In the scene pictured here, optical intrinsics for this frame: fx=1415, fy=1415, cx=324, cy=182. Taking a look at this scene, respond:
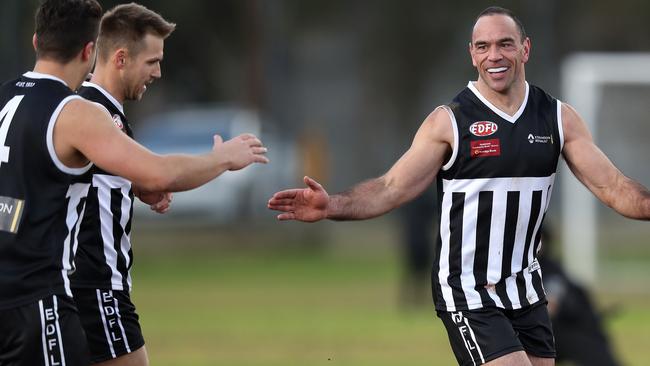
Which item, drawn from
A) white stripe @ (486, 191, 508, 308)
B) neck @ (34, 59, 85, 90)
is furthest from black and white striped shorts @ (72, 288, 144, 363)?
white stripe @ (486, 191, 508, 308)

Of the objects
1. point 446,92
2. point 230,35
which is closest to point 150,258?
point 230,35

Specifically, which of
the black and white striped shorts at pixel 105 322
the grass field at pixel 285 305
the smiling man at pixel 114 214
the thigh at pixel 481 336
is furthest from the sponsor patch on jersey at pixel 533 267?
the grass field at pixel 285 305

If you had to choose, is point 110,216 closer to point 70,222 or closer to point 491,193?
point 70,222

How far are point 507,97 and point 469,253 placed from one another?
36.9 inches

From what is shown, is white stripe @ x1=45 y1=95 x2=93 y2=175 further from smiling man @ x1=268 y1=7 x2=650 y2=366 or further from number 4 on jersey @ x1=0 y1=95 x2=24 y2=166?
smiling man @ x1=268 y1=7 x2=650 y2=366

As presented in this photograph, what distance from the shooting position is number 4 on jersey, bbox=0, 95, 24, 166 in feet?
21.9

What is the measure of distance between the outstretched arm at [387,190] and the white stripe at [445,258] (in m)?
0.17

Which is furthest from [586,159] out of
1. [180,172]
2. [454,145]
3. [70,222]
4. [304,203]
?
[70,222]

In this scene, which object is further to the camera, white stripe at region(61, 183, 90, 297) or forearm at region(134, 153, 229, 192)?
white stripe at region(61, 183, 90, 297)

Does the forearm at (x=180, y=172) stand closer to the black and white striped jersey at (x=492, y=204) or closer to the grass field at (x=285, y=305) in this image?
the black and white striped jersey at (x=492, y=204)

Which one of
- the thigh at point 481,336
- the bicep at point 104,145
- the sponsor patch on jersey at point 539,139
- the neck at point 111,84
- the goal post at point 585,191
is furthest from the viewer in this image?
the goal post at point 585,191

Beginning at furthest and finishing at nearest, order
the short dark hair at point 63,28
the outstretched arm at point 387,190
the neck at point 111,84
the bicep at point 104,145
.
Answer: the neck at point 111,84, the outstretched arm at point 387,190, the short dark hair at point 63,28, the bicep at point 104,145

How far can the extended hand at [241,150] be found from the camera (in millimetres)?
7027

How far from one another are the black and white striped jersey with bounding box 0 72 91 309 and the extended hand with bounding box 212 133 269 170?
0.74m
